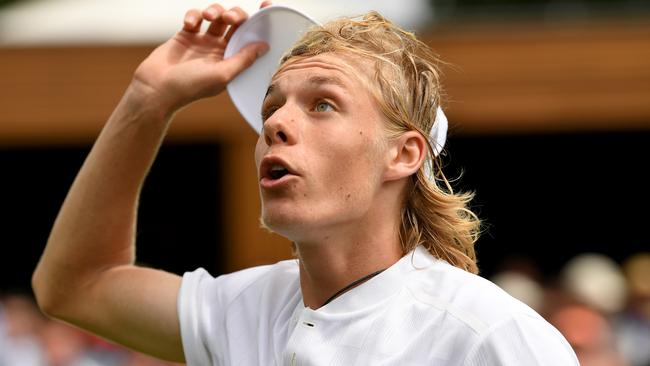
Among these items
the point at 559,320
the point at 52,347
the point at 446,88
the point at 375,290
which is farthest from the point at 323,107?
the point at 52,347

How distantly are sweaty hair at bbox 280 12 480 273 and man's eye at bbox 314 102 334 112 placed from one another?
11 centimetres

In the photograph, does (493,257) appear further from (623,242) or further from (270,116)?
(270,116)

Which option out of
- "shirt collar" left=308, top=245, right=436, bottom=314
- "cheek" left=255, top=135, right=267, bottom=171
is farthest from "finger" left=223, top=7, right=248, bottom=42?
"shirt collar" left=308, top=245, right=436, bottom=314

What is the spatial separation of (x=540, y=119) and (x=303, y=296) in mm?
8192

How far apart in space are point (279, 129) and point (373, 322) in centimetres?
46

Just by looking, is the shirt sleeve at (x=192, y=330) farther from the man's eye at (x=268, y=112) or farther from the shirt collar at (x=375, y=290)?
the man's eye at (x=268, y=112)

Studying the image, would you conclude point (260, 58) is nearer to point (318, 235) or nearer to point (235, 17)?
point (235, 17)

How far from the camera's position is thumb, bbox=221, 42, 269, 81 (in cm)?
299

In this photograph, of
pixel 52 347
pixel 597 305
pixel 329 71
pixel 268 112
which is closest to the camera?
pixel 329 71

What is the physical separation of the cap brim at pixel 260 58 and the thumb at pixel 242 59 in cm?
2

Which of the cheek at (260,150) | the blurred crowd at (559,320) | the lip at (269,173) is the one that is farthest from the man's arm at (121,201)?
the blurred crowd at (559,320)

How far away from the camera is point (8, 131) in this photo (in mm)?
10938

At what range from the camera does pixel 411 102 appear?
2697mm

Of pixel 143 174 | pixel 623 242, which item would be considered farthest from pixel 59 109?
pixel 143 174
